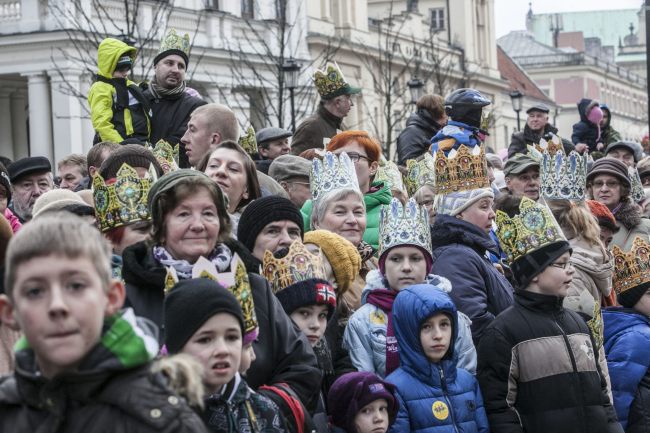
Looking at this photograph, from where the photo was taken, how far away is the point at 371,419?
6.29m

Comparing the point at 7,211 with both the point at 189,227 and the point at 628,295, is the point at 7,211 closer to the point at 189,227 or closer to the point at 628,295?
the point at 189,227

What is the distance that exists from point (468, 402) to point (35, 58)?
27.3 m

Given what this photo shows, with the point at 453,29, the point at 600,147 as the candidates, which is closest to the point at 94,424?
the point at 600,147

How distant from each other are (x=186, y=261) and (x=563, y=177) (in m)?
4.79

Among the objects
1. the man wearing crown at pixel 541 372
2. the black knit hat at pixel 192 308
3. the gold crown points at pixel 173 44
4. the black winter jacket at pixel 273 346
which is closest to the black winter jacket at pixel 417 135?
the gold crown points at pixel 173 44

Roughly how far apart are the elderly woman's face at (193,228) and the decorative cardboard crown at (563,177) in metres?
4.46

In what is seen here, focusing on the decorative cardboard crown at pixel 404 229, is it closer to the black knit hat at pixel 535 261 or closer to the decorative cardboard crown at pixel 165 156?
the black knit hat at pixel 535 261

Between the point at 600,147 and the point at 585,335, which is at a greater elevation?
the point at 600,147

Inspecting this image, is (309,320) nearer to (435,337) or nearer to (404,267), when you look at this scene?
(435,337)

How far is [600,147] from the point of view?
17.4 m

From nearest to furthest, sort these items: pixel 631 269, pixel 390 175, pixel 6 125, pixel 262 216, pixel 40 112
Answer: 1. pixel 262 216
2. pixel 631 269
3. pixel 390 175
4. pixel 40 112
5. pixel 6 125

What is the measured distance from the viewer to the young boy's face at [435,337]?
6.67 metres

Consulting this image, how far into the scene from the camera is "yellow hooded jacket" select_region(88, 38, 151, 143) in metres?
10.1

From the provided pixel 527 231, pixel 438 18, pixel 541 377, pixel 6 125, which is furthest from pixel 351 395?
pixel 438 18
